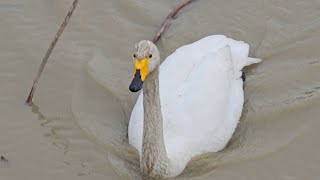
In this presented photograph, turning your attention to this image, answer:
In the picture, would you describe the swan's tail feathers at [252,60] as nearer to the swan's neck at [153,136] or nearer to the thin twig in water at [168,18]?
the thin twig in water at [168,18]

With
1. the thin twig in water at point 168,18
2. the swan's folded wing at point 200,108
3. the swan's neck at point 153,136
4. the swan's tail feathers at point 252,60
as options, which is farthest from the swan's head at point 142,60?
the thin twig in water at point 168,18

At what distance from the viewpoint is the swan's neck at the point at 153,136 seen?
256 inches

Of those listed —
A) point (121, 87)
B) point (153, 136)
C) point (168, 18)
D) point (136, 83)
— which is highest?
point (136, 83)

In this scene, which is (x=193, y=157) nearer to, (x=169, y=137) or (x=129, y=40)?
(x=169, y=137)

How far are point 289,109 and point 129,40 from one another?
2130 millimetres

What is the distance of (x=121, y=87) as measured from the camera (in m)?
8.02

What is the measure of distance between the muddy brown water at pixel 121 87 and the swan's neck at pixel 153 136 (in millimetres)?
217

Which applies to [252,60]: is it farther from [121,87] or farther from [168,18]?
[121,87]

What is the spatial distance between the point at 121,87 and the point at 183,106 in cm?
116

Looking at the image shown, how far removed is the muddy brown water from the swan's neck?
217 mm

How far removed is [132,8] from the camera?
9.12 m

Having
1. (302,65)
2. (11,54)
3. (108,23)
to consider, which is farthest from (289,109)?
(11,54)

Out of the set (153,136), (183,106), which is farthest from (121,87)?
(153,136)

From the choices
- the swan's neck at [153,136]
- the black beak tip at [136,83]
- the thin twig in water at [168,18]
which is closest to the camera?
the black beak tip at [136,83]
